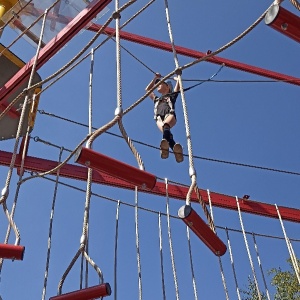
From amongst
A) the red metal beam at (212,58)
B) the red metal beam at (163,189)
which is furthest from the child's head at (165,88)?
the red metal beam at (163,189)

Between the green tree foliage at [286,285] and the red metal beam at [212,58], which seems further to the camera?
the green tree foliage at [286,285]

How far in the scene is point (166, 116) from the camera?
166 inches

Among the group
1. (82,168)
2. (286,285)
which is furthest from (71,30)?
(286,285)

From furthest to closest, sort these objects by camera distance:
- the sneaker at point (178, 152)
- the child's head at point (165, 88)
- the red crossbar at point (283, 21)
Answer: the child's head at point (165, 88) → the sneaker at point (178, 152) → the red crossbar at point (283, 21)

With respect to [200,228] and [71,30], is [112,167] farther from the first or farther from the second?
[71,30]

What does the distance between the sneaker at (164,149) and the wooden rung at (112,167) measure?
87.9 inches

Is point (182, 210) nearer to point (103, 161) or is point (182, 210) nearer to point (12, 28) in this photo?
point (103, 161)

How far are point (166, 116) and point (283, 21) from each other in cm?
278

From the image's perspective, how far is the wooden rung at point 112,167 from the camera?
1514 millimetres

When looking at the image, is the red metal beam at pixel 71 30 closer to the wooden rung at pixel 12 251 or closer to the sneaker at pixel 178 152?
the sneaker at pixel 178 152

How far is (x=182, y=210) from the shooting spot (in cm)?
143

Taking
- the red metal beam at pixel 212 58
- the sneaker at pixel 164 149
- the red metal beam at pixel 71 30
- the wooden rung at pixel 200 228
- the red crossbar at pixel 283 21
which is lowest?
the wooden rung at pixel 200 228

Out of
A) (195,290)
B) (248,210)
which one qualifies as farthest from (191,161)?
(248,210)

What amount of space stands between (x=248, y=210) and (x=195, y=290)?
1.49 metres
